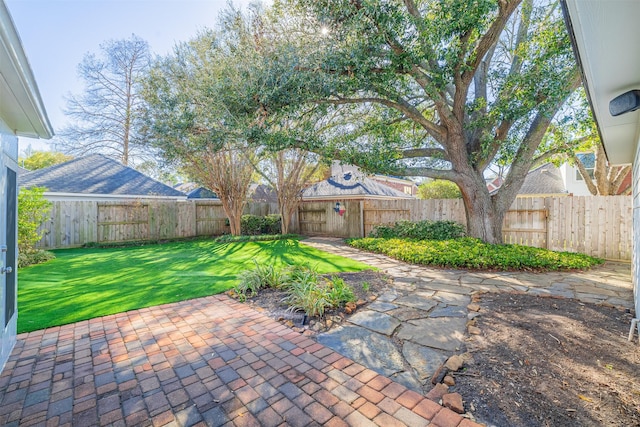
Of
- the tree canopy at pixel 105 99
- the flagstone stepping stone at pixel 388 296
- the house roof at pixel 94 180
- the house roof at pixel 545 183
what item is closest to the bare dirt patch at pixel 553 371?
the flagstone stepping stone at pixel 388 296

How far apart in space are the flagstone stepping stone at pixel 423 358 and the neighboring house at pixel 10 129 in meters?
3.59

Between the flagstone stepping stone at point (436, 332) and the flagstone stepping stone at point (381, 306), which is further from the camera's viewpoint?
the flagstone stepping stone at point (381, 306)

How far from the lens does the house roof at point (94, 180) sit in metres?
11.4

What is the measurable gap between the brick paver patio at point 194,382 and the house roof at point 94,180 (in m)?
10.8

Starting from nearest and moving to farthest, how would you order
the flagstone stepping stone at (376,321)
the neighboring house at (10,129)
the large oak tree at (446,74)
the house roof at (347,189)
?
the neighboring house at (10,129) < the flagstone stepping stone at (376,321) < the large oak tree at (446,74) < the house roof at (347,189)

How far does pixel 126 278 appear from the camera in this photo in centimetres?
565

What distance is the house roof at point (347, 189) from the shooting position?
12.8 m

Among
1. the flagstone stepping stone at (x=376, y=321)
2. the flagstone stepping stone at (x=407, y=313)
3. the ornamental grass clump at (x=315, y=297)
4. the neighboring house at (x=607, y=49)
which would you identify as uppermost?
the neighboring house at (x=607, y=49)

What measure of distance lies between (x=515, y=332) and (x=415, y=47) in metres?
5.50

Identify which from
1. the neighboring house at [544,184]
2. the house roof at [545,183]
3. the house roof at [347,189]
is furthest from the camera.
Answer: the house roof at [545,183]

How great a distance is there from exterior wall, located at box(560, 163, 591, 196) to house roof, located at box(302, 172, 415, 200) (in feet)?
38.2

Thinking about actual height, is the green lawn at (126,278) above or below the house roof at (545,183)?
below

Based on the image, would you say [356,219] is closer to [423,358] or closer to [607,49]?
[423,358]

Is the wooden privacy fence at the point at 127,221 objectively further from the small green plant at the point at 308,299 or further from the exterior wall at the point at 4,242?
the small green plant at the point at 308,299
